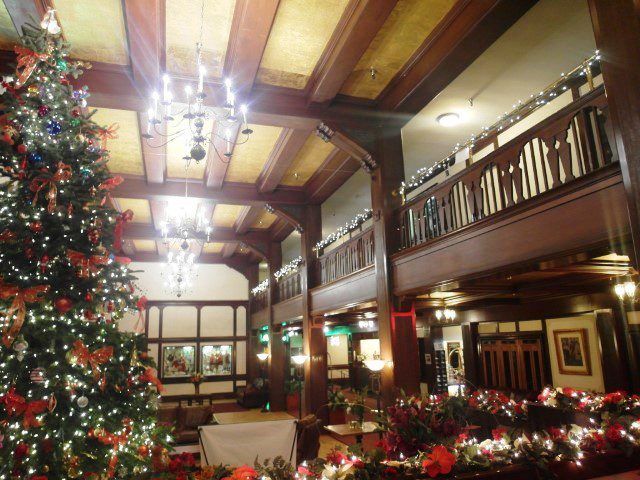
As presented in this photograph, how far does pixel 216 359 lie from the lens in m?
18.8

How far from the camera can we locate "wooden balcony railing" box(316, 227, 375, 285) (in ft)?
28.1

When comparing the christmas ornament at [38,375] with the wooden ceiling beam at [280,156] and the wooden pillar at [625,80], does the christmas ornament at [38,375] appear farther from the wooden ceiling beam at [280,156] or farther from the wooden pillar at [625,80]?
the wooden ceiling beam at [280,156]

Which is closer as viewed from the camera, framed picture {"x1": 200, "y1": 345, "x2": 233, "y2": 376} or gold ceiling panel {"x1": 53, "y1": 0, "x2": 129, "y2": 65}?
gold ceiling panel {"x1": 53, "y1": 0, "x2": 129, "y2": 65}

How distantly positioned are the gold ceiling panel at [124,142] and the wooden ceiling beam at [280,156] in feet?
8.44

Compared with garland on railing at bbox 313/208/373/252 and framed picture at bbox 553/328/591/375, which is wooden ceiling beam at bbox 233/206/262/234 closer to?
garland on railing at bbox 313/208/373/252

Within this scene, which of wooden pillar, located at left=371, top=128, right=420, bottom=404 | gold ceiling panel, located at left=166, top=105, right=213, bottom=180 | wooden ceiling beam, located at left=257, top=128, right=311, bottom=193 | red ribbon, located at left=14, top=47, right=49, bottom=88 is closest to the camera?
red ribbon, located at left=14, top=47, right=49, bottom=88

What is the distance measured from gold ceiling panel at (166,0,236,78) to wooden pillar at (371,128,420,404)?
3107 mm

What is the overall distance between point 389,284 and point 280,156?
138 inches

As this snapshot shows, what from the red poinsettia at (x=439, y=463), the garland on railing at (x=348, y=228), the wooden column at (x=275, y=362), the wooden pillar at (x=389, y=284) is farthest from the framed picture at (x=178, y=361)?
the red poinsettia at (x=439, y=463)

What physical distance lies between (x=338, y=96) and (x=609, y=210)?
470cm

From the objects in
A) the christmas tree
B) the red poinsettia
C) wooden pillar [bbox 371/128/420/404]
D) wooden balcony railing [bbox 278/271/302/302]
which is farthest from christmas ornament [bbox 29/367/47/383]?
wooden balcony railing [bbox 278/271/302/302]

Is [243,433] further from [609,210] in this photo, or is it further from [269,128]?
[269,128]

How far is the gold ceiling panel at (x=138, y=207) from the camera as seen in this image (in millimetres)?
12442

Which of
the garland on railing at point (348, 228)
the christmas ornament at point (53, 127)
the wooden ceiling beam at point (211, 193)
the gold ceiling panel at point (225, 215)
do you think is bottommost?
the christmas ornament at point (53, 127)
